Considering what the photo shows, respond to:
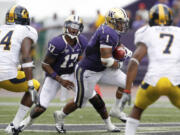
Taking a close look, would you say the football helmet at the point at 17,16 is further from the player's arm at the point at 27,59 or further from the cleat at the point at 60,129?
the cleat at the point at 60,129

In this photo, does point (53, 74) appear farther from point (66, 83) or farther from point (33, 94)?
point (33, 94)

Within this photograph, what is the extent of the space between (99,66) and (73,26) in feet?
2.49

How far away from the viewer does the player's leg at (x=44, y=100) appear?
6.61m

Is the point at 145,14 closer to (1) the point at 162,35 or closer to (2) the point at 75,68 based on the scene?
(2) the point at 75,68

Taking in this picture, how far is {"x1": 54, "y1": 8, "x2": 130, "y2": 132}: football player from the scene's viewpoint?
20.4ft

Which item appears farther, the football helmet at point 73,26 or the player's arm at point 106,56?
the football helmet at point 73,26

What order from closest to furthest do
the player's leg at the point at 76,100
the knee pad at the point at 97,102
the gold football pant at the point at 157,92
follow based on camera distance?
the gold football pant at the point at 157,92 < the player's leg at the point at 76,100 < the knee pad at the point at 97,102

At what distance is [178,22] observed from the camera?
47.6 ft

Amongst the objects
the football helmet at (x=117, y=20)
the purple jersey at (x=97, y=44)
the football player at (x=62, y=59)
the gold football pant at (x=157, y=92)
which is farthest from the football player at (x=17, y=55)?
the gold football pant at (x=157, y=92)

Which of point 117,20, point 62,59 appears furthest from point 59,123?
point 117,20

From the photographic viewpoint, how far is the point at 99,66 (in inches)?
258

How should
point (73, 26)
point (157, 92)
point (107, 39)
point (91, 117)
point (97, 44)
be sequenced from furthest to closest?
point (91, 117) → point (73, 26) → point (97, 44) → point (107, 39) → point (157, 92)

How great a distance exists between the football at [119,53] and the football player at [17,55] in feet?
3.75

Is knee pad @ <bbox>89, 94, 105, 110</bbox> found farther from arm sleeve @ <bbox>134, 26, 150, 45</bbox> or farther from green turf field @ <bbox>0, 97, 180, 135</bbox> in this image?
arm sleeve @ <bbox>134, 26, 150, 45</bbox>
